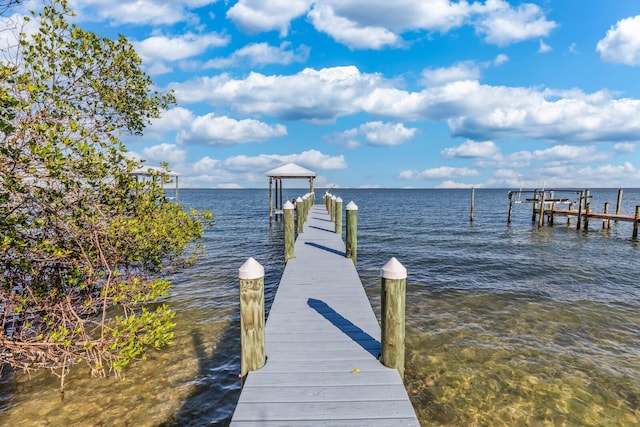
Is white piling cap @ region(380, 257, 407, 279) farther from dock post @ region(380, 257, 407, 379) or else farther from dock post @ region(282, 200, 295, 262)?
dock post @ region(282, 200, 295, 262)

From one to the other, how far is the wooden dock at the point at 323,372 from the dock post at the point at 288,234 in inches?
100

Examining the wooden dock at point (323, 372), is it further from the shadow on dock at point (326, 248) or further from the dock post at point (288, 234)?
the shadow on dock at point (326, 248)

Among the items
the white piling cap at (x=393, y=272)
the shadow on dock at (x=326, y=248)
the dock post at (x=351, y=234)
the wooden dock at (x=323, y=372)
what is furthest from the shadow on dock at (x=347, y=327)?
the shadow on dock at (x=326, y=248)

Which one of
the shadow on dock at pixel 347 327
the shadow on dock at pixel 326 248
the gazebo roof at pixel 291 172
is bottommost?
the shadow on dock at pixel 347 327

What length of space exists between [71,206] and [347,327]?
4.59m

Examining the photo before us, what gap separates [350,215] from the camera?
999cm

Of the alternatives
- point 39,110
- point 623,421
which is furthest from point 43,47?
point 623,421

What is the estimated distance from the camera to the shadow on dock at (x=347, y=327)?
4.75 m

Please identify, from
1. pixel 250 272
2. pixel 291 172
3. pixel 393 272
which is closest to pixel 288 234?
pixel 250 272

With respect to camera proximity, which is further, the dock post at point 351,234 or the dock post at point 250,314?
the dock post at point 351,234

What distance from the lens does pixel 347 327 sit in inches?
212

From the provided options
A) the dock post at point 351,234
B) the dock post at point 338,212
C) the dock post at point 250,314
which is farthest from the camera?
the dock post at point 338,212

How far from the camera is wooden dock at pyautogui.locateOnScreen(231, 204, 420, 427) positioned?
11.1ft

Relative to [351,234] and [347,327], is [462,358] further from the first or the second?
[351,234]
